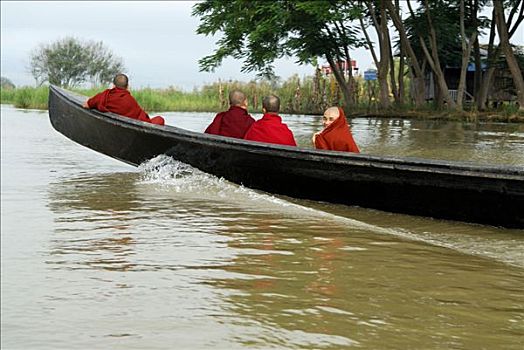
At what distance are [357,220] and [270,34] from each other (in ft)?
81.0

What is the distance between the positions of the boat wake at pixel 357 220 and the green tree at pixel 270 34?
19.5 metres

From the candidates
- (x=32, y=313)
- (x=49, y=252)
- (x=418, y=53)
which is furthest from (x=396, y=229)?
(x=418, y=53)

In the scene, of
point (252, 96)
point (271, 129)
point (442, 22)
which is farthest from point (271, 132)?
point (252, 96)

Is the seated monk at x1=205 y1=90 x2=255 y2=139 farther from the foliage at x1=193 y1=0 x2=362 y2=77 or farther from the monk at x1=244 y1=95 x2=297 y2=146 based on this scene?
the foliage at x1=193 y1=0 x2=362 y2=77

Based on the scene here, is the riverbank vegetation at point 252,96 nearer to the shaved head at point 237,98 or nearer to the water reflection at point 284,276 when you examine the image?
the shaved head at point 237,98

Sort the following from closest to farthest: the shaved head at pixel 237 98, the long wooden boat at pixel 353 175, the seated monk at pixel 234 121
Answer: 1. the long wooden boat at pixel 353 175
2. the seated monk at pixel 234 121
3. the shaved head at pixel 237 98

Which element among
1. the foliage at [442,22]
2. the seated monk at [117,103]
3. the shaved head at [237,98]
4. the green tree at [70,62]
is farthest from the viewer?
the green tree at [70,62]

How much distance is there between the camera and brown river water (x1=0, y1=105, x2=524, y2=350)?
359 cm

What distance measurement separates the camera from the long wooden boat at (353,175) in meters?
6.58

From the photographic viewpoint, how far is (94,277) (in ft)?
14.7

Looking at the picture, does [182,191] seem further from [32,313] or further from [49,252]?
[32,313]

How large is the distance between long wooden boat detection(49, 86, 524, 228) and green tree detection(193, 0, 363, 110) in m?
19.4

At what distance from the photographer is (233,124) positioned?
32.6 feet

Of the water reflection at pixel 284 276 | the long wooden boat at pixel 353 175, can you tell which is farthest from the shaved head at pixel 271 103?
the water reflection at pixel 284 276
